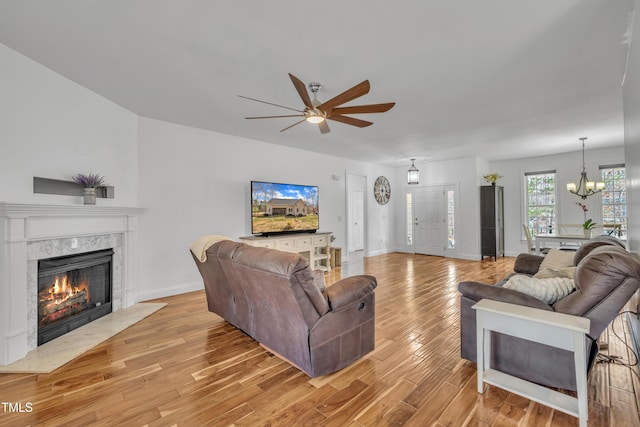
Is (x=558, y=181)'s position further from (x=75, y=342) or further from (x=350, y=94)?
(x=75, y=342)

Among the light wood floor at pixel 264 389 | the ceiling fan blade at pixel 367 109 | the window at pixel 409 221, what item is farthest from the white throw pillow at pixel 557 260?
the window at pixel 409 221

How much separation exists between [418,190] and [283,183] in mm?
4347

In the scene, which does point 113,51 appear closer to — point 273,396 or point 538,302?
point 273,396

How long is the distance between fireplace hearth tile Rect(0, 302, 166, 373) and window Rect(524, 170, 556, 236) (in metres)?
8.44

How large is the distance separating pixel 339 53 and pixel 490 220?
6.28 meters

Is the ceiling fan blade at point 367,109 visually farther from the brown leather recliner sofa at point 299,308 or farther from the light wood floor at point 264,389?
the light wood floor at point 264,389

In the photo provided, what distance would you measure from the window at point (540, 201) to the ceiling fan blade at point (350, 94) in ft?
22.9

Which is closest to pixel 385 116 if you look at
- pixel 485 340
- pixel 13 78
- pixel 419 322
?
pixel 419 322

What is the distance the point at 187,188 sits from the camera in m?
4.46

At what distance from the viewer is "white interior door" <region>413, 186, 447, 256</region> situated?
775 cm

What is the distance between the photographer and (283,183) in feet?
18.6

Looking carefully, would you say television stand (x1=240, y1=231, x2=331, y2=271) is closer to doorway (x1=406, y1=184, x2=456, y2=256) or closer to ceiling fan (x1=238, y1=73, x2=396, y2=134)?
ceiling fan (x1=238, y1=73, x2=396, y2=134)

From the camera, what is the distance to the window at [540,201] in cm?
706

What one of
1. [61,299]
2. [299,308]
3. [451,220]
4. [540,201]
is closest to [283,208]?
[61,299]
